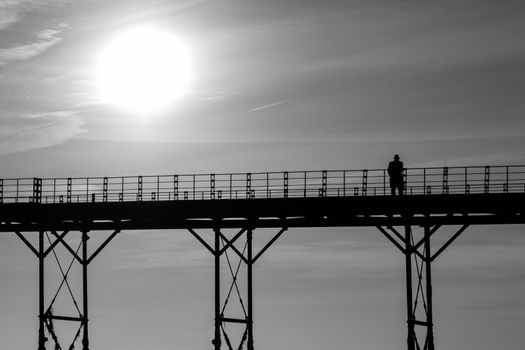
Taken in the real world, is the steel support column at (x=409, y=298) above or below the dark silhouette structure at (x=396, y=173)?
below

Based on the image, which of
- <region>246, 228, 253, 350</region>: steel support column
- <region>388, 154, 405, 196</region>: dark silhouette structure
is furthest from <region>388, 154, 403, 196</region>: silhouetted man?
<region>246, 228, 253, 350</region>: steel support column

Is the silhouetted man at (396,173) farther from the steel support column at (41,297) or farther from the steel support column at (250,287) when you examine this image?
the steel support column at (41,297)

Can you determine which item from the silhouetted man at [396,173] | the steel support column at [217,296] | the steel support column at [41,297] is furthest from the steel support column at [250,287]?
the steel support column at [41,297]

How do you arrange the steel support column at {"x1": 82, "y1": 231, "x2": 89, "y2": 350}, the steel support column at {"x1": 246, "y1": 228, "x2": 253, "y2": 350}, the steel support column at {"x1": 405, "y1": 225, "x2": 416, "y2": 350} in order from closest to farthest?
the steel support column at {"x1": 405, "y1": 225, "x2": 416, "y2": 350} < the steel support column at {"x1": 246, "y1": 228, "x2": 253, "y2": 350} < the steel support column at {"x1": 82, "y1": 231, "x2": 89, "y2": 350}

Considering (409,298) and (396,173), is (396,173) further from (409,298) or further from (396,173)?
(409,298)

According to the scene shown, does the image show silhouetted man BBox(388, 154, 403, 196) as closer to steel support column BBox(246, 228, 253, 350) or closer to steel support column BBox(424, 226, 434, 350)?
steel support column BBox(424, 226, 434, 350)

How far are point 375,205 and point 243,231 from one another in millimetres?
6083

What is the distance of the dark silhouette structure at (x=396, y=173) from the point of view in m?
49.9

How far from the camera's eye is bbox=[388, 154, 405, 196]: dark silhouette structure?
164 ft

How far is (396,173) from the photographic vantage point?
5000 cm

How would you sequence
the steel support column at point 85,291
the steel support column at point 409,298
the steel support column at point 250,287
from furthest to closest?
1. the steel support column at point 85,291
2. the steel support column at point 250,287
3. the steel support column at point 409,298

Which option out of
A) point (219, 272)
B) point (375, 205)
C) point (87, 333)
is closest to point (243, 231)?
point (219, 272)

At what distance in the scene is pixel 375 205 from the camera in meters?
50.5

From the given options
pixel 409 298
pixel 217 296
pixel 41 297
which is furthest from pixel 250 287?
pixel 41 297
